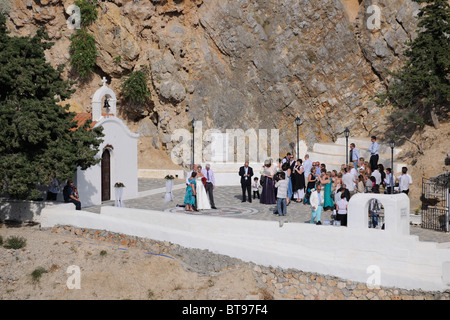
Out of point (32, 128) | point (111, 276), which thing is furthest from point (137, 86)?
point (111, 276)

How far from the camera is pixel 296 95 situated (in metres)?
42.9

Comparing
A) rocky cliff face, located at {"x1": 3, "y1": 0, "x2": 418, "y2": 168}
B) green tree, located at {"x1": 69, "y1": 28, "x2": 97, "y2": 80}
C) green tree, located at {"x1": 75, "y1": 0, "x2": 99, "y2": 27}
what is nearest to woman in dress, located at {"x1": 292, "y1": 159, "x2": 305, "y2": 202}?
rocky cliff face, located at {"x1": 3, "y1": 0, "x2": 418, "y2": 168}

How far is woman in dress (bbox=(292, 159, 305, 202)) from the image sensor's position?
22484mm

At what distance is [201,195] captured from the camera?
21.5m

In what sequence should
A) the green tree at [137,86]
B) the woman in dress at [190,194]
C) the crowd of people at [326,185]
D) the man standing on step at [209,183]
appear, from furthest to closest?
the green tree at [137,86]
the man standing on step at [209,183]
the woman in dress at [190,194]
the crowd of people at [326,185]

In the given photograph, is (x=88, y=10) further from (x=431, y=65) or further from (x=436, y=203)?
(x=436, y=203)

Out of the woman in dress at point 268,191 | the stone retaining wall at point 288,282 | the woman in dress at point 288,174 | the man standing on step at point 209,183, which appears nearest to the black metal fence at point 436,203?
the stone retaining wall at point 288,282

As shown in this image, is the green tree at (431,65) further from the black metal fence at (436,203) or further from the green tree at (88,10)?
the green tree at (88,10)

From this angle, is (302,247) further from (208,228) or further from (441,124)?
(441,124)

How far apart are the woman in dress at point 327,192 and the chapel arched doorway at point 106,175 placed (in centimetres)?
1074

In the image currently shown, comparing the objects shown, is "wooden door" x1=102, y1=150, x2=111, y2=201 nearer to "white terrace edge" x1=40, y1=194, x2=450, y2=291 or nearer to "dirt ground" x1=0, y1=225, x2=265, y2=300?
"white terrace edge" x1=40, y1=194, x2=450, y2=291

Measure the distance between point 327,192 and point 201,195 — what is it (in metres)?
5.20

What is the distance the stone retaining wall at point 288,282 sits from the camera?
1526cm
